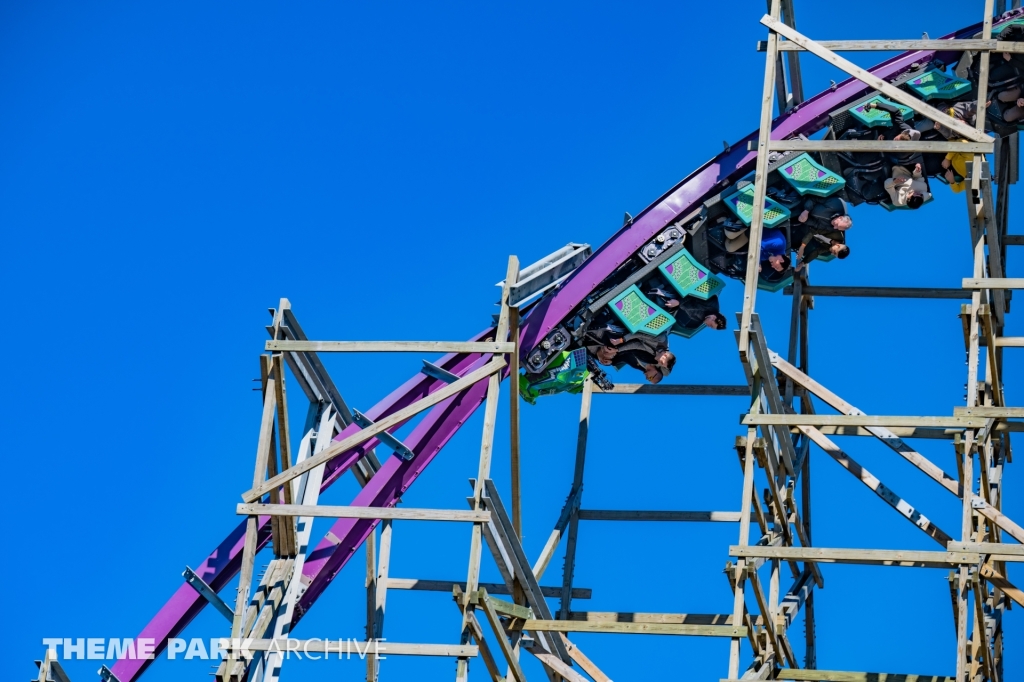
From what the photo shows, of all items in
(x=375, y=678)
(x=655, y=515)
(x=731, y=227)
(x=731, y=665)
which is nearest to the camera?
(x=731, y=665)

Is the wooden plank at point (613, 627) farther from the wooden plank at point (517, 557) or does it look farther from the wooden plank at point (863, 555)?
the wooden plank at point (863, 555)

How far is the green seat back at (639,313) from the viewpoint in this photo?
2014 cm

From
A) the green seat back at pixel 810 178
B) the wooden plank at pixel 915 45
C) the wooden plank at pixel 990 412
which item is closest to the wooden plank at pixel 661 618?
the wooden plank at pixel 990 412

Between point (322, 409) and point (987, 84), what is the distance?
7571 millimetres

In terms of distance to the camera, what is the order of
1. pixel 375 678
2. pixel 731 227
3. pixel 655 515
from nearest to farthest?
pixel 375 678
pixel 731 227
pixel 655 515

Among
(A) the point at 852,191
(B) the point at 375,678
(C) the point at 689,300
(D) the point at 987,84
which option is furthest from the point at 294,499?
(D) the point at 987,84

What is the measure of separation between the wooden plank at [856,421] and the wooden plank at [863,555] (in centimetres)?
119

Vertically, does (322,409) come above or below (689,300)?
below

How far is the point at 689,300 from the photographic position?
2036 cm

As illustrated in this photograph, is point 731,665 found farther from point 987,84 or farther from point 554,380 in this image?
point 987,84

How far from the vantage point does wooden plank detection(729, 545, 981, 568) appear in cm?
1716

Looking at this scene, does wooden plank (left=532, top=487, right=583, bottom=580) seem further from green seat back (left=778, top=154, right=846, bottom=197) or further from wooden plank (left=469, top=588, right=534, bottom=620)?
green seat back (left=778, top=154, right=846, bottom=197)

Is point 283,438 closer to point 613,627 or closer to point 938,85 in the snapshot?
point 613,627

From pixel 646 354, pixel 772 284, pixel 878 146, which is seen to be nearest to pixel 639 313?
pixel 646 354
